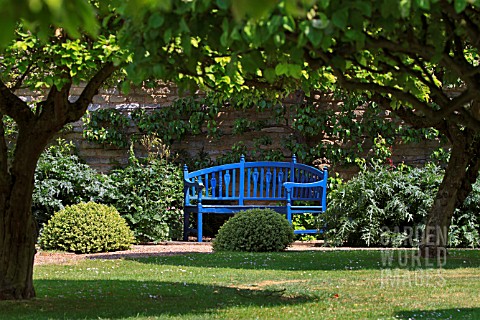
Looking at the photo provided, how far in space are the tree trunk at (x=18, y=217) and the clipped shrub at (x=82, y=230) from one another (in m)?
A: 4.50

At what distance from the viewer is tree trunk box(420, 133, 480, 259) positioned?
28.4 ft

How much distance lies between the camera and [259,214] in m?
10.3

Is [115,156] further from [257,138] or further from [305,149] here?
[305,149]

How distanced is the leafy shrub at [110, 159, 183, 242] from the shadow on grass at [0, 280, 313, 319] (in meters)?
4.45

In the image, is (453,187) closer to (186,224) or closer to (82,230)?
(82,230)

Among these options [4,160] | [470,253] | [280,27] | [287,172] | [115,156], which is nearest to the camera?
[280,27]

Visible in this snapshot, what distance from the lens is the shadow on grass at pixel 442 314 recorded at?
17.2 feet

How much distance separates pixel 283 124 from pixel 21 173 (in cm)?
812

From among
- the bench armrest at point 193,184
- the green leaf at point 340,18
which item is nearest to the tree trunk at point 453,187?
the bench armrest at point 193,184

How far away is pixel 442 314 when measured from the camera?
5.37 meters

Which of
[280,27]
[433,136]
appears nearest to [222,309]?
[280,27]

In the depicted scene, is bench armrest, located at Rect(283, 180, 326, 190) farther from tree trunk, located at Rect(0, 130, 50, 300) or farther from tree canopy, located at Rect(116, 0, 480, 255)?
tree canopy, located at Rect(116, 0, 480, 255)

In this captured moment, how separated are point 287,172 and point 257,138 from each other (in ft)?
3.45

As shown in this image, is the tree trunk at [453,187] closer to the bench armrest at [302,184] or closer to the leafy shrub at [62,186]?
the bench armrest at [302,184]
